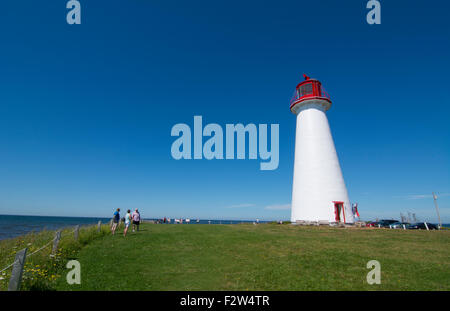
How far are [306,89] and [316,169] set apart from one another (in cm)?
1132

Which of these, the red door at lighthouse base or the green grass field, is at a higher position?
the red door at lighthouse base

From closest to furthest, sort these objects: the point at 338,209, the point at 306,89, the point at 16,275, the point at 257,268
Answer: the point at 16,275, the point at 257,268, the point at 338,209, the point at 306,89

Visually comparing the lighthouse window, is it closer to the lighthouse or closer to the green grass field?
the lighthouse

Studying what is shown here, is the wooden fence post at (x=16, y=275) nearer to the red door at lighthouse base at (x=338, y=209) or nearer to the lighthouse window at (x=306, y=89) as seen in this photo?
the red door at lighthouse base at (x=338, y=209)

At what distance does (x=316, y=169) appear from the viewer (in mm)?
24641

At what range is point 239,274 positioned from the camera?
729 centimetres

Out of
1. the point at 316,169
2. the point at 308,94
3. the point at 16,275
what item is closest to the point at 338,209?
the point at 316,169

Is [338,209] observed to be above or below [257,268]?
above

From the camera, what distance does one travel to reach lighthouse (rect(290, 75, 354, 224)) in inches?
930

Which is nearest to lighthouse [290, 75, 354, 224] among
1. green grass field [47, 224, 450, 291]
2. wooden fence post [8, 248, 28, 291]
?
green grass field [47, 224, 450, 291]

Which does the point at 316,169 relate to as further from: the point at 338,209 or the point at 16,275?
the point at 16,275
